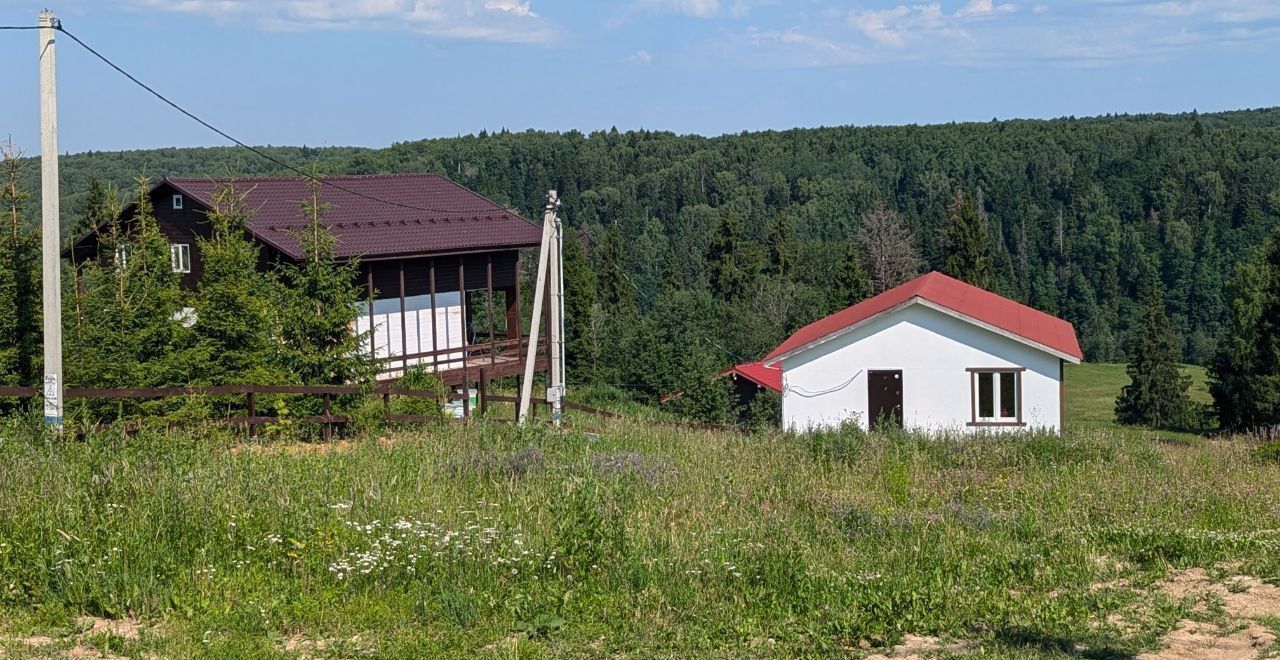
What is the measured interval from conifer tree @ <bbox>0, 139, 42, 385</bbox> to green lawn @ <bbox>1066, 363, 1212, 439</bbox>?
60.4m

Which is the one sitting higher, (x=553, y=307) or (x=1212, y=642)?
(x=553, y=307)

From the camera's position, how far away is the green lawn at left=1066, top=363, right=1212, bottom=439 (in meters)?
77.5

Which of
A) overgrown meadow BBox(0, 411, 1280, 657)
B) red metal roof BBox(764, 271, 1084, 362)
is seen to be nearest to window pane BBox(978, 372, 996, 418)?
red metal roof BBox(764, 271, 1084, 362)

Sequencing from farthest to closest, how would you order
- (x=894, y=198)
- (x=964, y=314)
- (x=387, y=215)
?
1. (x=894, y=198)
2. (x=387, y=215)
3. (x=964, y=314)

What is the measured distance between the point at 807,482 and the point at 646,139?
162605 mm

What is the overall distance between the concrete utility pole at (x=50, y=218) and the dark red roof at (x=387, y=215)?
49.2ft

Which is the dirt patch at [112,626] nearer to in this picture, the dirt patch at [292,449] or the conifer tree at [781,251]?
the dirt patch at [292,449]

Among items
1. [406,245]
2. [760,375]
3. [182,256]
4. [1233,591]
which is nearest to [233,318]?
[406,245]

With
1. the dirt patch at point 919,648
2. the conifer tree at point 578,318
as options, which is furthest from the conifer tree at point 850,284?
the dirt patch at point 919,648

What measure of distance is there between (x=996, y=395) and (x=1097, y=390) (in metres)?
61.7

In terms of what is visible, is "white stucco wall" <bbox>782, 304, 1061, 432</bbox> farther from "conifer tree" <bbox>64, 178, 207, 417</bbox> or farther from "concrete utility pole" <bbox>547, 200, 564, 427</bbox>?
"conifer tree" <bbox>64, 178, 207, 417</bbox>

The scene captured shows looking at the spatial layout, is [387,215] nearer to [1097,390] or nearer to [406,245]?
[406,245]

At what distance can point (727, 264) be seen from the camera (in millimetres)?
89812

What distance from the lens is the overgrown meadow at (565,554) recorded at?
714 cm
